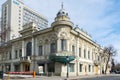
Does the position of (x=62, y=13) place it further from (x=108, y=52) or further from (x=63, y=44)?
(x=108, y=52)

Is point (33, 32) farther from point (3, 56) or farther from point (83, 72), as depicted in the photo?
point (3, 56)

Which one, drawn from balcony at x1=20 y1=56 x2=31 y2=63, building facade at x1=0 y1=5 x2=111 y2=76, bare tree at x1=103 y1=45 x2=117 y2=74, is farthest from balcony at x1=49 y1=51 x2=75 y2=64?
bare tree at x1=103 y1=45 x2=117 y2=74

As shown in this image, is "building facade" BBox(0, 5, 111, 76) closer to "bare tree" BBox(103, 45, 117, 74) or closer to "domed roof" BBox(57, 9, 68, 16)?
"domed roof" BBox(57, 9, 68, 16)

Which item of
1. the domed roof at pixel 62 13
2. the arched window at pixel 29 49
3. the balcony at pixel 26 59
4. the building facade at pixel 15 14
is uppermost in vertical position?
the building facade at pixel 15 14

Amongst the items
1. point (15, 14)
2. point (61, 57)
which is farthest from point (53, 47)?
point (15, 14)

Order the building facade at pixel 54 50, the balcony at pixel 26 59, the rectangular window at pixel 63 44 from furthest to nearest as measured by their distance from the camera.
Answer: the balcony at pixel 26 59 < the rectangular window at pixel 63 44 < the building facade at pixel 54 50

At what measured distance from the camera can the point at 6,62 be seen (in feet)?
204

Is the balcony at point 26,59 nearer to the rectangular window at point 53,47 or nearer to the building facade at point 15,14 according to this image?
the rectangular window at point 53,47

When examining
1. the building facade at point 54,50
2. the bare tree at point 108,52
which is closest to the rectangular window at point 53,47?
the building facade at point 54,50

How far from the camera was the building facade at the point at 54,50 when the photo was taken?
44062 millimetres

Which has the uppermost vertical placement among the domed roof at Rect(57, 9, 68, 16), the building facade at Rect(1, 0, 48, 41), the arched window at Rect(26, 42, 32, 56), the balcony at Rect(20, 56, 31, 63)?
the building facade at Rect(1, 0, 48, 41)

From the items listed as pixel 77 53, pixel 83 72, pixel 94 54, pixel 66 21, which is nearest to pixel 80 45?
pixel 77 53

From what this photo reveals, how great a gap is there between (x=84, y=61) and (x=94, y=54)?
11949 millimetres

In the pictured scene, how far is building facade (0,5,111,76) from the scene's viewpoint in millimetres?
44062
